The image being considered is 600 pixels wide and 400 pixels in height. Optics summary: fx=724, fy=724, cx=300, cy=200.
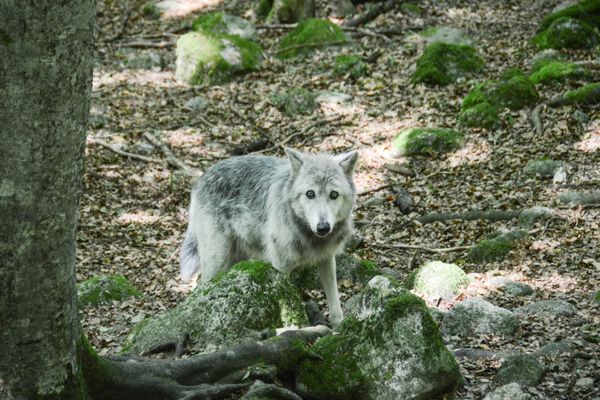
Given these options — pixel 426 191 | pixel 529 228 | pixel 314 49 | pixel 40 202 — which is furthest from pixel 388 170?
pixel 40 202

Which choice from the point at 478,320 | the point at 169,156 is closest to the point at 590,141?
the point at 478,320

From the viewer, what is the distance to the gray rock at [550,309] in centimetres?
654

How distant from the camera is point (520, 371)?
5137mm

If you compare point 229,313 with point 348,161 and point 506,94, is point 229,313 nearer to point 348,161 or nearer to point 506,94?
point 348,161

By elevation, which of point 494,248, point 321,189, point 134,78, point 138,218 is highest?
point 134,78

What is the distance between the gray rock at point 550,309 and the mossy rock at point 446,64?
8.56m

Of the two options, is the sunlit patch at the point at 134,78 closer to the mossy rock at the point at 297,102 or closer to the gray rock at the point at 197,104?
the gray rock at the point at 197,104

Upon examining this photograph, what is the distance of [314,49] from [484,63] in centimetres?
427

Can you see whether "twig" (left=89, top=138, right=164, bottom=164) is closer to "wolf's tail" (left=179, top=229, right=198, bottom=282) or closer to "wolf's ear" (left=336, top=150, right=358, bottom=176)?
"wolf's tail" (left=179, top=229, right=198, bottom=282)

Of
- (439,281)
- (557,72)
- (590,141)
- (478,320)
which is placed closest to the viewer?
(478,320)

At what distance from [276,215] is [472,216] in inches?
136

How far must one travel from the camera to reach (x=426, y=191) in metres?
10.9

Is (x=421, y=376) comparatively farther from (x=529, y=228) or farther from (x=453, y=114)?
(x=453, y=114)

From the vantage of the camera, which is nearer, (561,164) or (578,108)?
(561,164)
